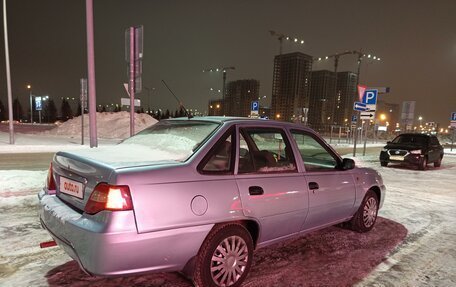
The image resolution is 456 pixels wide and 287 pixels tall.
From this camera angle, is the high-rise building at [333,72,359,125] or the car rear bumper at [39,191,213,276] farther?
the high-rise building at [333,72,359,125]

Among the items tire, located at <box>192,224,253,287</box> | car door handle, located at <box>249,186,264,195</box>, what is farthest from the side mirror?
tire, located at <box>192,224,253,287</box>

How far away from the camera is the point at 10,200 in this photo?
623 centimetres

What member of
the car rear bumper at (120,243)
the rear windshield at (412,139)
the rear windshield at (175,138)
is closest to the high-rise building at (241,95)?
the rear windshield at (412,139)

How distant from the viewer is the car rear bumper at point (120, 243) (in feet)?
8.42

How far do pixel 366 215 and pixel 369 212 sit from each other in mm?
89

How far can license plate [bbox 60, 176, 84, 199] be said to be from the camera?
9.67 ft

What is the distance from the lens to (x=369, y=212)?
17.2 feet

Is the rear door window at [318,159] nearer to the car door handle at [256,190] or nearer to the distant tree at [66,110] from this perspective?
the car door handle at [256,190]

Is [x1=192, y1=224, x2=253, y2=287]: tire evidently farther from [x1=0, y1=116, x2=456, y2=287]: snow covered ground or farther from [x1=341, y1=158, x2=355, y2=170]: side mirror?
[x1=341, y1=158, x2=355, y2=170]: side mirror

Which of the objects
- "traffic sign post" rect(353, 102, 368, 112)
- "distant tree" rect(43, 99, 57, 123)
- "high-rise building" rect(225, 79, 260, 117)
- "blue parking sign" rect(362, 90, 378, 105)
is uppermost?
"high-rise building" rect(225, 79, 260, 117)

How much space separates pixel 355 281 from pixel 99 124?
3212 centimetres

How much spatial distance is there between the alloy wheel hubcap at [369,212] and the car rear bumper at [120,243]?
318cm

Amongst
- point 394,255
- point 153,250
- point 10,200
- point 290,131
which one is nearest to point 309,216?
point 290,131

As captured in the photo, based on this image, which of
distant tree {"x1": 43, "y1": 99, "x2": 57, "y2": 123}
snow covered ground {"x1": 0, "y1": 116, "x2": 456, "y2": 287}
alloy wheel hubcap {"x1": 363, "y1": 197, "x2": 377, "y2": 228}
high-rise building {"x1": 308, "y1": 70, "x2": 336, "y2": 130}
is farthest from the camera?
distant tree {"x1": 43, "y1": 99, "x2": 57, "y2": 123}
